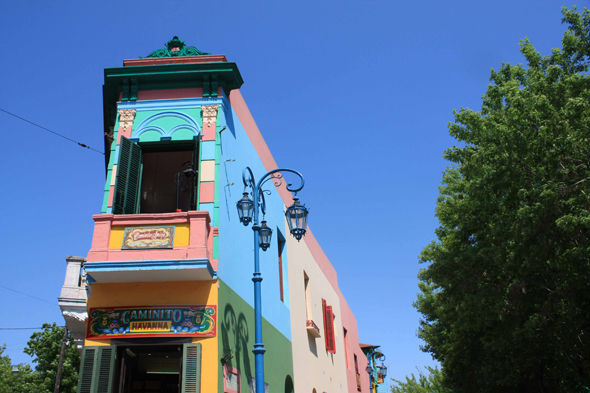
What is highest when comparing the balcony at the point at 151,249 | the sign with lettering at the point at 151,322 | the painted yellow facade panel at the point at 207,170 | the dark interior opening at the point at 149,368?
the painted yellow facade panel at the point at 207,170

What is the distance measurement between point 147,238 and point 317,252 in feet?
44.8

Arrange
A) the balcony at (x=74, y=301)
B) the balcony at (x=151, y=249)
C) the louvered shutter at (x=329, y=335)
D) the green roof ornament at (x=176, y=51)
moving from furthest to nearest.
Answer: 1. the louvered shutter at (x=329, y=335)
2. the green roof ornament at (x=176, y=51)
3. the balcony at (x=74, y=301)
4. the balcony at (x=151, y=249)

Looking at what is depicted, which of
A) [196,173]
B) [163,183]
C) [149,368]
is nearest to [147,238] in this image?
[196,173]

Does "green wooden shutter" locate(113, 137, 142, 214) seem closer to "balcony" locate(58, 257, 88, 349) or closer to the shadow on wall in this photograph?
"balcony" locate(58, 257, 88, 349)

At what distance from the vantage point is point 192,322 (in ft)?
25.9

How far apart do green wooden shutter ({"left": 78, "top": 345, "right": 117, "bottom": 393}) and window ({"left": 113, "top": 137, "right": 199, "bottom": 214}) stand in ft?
8.10

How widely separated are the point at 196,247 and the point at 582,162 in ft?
34.1

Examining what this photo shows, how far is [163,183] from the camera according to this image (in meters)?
12.7

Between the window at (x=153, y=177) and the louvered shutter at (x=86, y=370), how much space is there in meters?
2.48

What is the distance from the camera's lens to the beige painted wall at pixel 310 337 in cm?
1477

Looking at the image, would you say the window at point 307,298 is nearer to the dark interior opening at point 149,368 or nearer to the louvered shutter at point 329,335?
the louvered shutter at point 329,335

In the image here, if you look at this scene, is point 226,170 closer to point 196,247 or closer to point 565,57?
point 196,247

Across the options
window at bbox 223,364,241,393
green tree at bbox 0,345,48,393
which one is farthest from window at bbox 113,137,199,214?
green tree at bbox 0,345,48,393

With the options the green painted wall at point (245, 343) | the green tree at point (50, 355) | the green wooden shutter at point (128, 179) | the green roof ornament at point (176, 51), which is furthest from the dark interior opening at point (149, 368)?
the green tree at point (50, 355)
